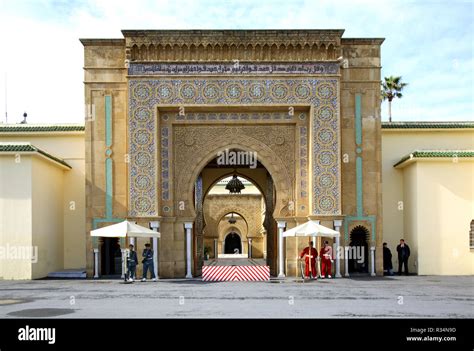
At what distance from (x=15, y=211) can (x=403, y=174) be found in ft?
39.9

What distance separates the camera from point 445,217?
20.3 meters

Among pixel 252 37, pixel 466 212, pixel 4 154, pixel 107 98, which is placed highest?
pixel 252 37

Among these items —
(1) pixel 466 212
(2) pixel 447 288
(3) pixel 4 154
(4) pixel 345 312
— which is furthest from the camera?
(1) pixel 466 212

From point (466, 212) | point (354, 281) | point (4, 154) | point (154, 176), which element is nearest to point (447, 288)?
point (354, 281)

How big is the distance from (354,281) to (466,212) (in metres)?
5.17

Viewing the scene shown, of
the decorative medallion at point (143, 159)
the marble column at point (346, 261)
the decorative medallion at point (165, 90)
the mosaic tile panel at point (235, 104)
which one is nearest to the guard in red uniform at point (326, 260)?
the marble column at point (346, 261)

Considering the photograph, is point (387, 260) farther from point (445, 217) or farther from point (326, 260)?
point (326, 260)

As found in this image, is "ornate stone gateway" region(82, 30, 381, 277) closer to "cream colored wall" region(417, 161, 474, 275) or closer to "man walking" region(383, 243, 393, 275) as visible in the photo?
"man walking" region(383, 243, 393, 275)

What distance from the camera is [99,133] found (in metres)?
19.4

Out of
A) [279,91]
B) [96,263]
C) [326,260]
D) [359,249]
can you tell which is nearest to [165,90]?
[279,91]

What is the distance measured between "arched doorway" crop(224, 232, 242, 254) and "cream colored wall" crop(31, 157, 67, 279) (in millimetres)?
27741

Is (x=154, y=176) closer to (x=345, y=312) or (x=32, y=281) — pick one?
(x=32, y=281)

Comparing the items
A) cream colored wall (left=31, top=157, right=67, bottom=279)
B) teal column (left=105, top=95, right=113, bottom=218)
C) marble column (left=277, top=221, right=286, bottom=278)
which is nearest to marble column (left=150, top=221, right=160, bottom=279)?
teal column (left=105, top=95, right=113, bottom=218)
